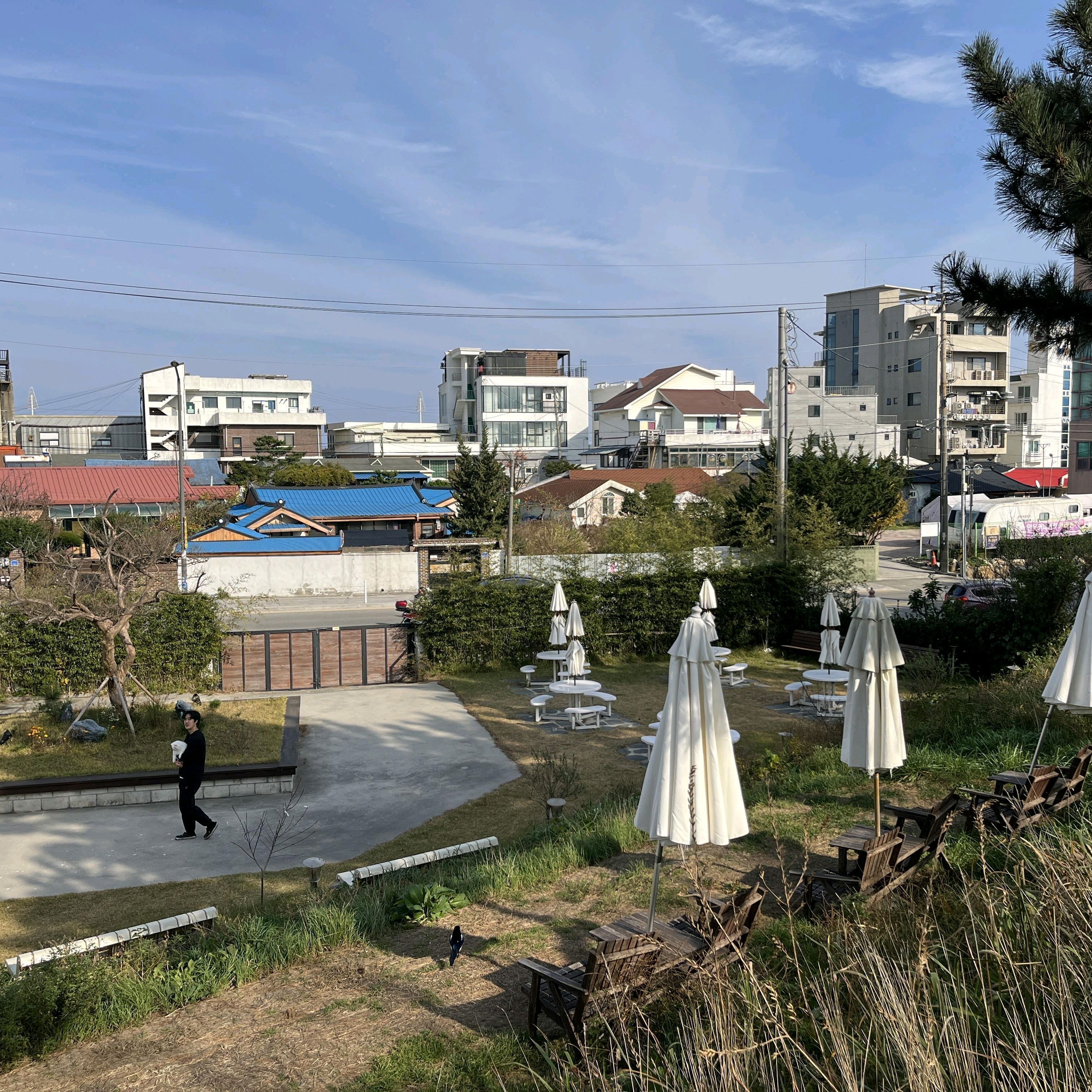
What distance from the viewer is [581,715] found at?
15.1 meters

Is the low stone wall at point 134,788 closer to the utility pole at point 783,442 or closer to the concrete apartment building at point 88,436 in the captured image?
the utility pole at point 783,442

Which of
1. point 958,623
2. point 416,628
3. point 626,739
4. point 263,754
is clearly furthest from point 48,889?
point 958,623

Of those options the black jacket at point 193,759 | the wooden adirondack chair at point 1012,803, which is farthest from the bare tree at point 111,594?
the wooden adirondack chair at point 1012,803

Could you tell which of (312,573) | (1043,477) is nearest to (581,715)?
(312,573)

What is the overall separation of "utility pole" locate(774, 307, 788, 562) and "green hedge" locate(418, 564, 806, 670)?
1396 mm

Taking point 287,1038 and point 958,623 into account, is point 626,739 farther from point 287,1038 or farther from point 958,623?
point 287,1038

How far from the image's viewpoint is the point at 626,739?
14125mm

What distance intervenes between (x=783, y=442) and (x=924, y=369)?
51761mm

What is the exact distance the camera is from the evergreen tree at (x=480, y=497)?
4072 cm

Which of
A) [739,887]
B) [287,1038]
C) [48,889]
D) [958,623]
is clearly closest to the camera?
[287,1038]

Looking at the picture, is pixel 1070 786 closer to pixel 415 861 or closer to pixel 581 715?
pixel 415 861

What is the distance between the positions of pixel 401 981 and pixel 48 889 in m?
5.22

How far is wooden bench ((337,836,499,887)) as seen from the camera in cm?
820

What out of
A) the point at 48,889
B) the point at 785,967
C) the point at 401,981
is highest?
the point at 785,967
